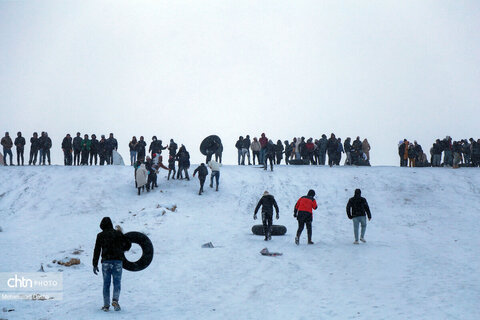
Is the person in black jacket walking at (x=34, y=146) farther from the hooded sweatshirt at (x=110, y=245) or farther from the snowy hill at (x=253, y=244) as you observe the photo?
the hooded sweatshirt at (x=110, y=245)

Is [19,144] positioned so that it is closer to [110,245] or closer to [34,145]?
[34,145]

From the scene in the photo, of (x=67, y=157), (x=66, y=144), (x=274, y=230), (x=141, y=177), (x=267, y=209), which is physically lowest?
(x=274, y=230)

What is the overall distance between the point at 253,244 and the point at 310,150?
A: 15644 millimetres

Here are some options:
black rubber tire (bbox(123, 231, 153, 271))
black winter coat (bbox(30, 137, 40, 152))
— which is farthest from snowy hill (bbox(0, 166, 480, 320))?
black winter coat (bbox(30, 137, 40, 152))

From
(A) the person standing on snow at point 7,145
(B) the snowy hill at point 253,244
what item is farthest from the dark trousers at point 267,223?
(A) the person standing on snow at point 7,145

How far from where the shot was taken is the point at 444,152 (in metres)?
32.5

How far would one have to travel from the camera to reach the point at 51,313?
9648 millimetres

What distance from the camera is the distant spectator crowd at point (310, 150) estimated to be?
3065 centimetres

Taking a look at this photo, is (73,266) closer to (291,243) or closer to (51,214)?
(291,243)

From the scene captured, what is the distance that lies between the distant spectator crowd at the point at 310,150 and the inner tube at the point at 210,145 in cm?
271

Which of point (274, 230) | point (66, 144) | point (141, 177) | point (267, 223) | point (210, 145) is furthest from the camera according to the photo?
point (66, 144)

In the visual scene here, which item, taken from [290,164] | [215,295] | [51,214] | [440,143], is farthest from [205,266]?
[440,143]

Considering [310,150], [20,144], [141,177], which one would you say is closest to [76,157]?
[20,144]

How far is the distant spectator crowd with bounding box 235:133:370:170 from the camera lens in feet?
101
